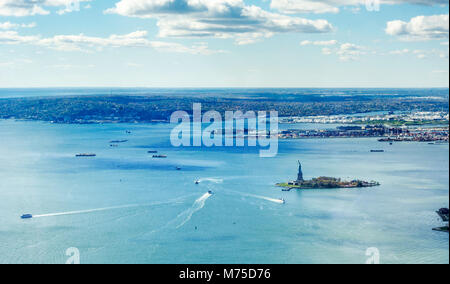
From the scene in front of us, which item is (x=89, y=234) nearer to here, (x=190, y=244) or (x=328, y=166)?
(x=190, y=244)

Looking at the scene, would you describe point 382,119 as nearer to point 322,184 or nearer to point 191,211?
point 322,184

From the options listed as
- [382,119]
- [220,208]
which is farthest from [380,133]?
[220,208]

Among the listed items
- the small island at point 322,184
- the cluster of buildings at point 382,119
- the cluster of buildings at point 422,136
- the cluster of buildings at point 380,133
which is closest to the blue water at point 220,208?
the small island at point 322,184

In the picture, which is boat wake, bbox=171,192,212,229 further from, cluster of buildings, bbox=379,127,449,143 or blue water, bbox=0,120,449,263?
cluster of buildings, bbox=379,127,449,143

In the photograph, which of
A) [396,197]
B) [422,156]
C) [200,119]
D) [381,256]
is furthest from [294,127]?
[381,256]

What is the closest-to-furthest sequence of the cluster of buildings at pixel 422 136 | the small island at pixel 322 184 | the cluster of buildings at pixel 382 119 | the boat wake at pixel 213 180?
the small island at pixel 322 184 < the boat wake at pixel 213 180 < the cluster of buildings at pixel 422 136 < the cluster of buildings at pixel 382 119

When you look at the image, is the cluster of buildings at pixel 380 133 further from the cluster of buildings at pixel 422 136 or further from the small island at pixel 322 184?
the small island at pixel 322 184
